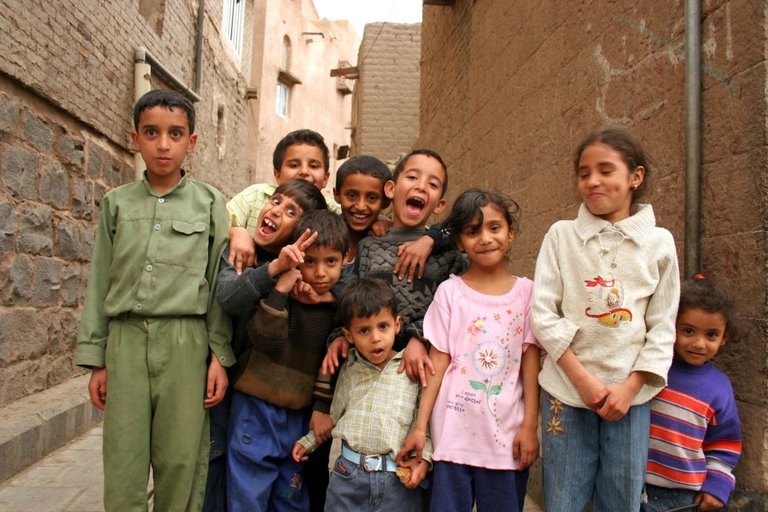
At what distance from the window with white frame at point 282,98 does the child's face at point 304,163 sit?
898 inches

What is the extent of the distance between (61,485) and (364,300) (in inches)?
104

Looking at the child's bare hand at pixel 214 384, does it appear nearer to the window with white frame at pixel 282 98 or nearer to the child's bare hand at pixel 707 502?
the child's bare hand at pixel 707 502

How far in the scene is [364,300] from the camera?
2.05 metres

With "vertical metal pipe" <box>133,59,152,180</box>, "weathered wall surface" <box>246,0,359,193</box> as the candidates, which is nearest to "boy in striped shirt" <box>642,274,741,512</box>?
"vertical metal pipe" <box>133,59,152,180</box>

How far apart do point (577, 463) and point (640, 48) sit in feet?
6.18

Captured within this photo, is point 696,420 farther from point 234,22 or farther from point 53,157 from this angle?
point 234,22

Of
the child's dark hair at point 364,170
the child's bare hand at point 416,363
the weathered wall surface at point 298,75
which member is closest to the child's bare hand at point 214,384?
the child's bare hand at point 416,363

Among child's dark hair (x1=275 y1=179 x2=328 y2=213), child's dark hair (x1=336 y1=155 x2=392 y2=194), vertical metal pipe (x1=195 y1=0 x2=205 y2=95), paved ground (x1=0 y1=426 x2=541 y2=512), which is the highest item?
vertical metal pipe (x1=195 y1=0 x2=205 y2=95)

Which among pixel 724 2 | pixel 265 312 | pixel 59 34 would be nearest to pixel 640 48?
pixel 724 2

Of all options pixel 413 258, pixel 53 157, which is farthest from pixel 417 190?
pixel 53 157

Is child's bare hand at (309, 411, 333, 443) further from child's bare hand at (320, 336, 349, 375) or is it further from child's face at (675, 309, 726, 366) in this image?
child's face at (675, 309, 726, 366)

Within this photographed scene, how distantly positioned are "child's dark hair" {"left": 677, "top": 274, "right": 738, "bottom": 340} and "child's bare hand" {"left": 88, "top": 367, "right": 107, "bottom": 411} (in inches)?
79.2

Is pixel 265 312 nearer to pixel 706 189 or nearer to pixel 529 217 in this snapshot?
pixel 706 189

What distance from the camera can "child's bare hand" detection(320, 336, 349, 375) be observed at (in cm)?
219
